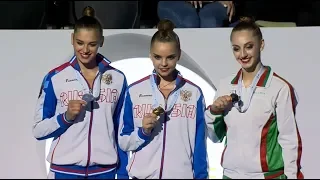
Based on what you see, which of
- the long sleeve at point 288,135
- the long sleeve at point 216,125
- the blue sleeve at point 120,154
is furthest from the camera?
the blue sleeve at point 120,154

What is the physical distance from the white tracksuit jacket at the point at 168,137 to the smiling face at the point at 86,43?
0.24 m

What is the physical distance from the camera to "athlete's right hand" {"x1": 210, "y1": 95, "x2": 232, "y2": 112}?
2.08 meters

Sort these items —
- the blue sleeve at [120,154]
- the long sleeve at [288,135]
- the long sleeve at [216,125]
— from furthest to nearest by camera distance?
the blue sleeve at [120,154], the long sleeve at [216,125], the long sleeve at [288,135]

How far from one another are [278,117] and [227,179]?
0.34m

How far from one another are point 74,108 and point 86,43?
0.29 meters

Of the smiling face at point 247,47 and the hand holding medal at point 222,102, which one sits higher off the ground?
the smiling face at point 247,47

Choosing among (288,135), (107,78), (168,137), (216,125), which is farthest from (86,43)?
(288,135)

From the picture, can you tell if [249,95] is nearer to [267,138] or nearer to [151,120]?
[267,138]

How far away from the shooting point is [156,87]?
2215 mm

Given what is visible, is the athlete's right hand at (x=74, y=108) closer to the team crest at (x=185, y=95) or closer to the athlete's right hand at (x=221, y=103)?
the team crest at (x=185, y=95)

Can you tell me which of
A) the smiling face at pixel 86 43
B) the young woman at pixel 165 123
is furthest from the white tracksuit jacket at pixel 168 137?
the smiling face at pixel 86 43

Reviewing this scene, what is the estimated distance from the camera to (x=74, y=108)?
6.95 feet

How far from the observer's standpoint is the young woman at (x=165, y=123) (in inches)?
84.2

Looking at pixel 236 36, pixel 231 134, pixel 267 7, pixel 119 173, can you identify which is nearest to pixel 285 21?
pixel 267 7
